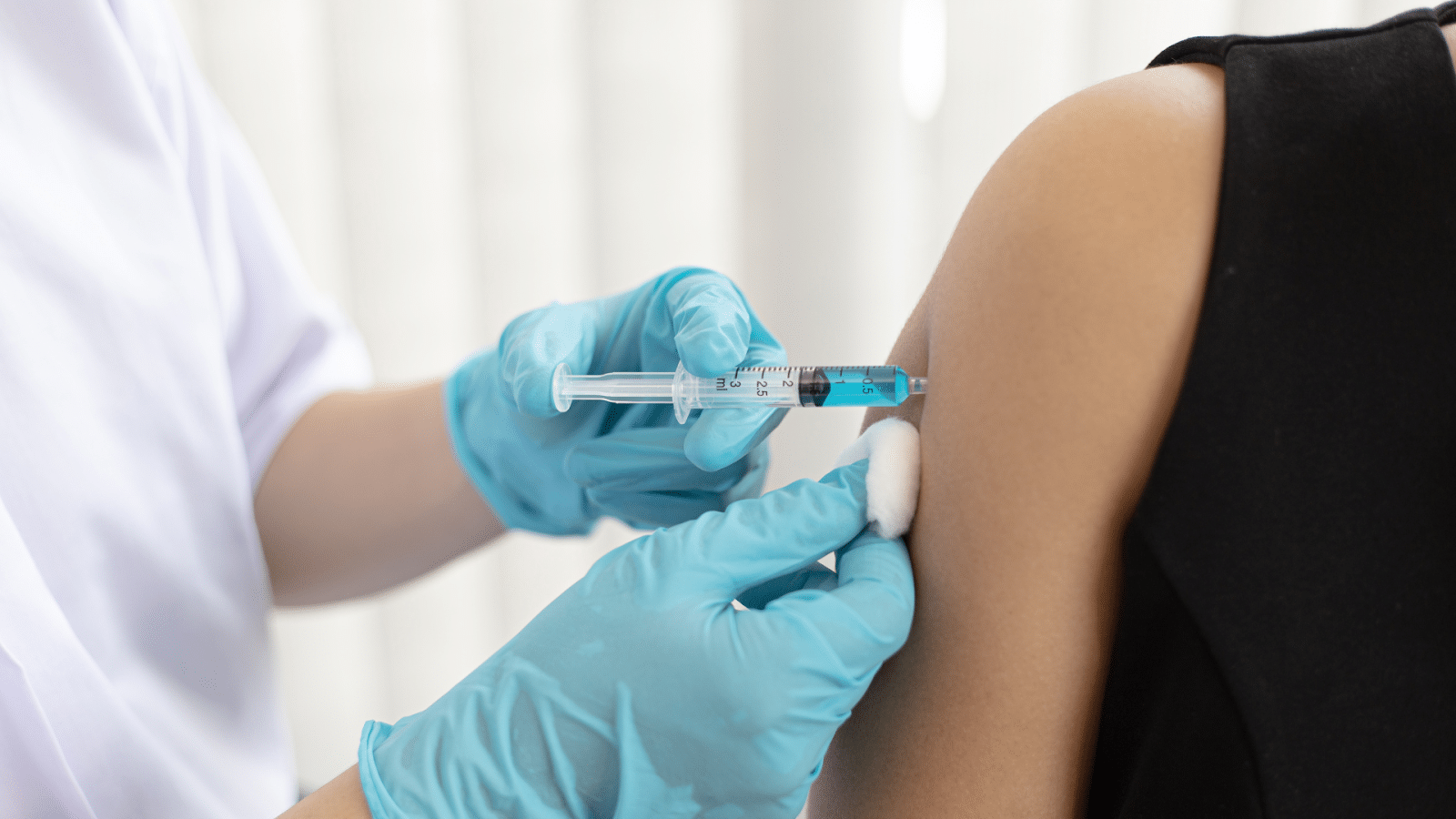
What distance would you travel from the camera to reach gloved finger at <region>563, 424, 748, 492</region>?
0.92 metres

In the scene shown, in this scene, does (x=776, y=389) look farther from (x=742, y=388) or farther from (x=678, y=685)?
(x=678, y=685)

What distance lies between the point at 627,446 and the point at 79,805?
1.91ft

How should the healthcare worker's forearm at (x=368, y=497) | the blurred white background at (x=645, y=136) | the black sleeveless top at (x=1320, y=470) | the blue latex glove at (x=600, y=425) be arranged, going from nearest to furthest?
the black sleeveless top at (x=1320, y=470)
the blue latex glove at (x=600, y=425)
the healthcare worker's forearm at (x=368, y=497)
the blurred white background at (x=645, y=136)

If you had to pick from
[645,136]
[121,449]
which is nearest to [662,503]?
[121,449]

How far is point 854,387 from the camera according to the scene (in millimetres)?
750

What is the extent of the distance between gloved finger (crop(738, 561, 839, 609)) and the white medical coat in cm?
61

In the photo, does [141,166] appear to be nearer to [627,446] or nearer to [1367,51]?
[627,446]

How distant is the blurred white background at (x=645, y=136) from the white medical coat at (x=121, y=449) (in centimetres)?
54

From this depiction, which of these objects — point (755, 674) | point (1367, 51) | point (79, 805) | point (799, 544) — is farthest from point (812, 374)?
point (79, 805)

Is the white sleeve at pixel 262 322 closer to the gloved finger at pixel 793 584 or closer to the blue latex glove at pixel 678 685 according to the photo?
the blue latex glove at pixel 678 685

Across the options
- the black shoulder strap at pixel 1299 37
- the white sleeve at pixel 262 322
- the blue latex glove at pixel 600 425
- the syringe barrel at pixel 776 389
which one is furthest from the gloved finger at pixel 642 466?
the black shoulder strap at pixel 1299 37

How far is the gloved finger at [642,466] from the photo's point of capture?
0.92 meters

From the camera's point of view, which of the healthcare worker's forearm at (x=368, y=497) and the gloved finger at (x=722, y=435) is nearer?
the gloved finger at (x=722, y=435)

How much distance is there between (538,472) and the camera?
994 mm
